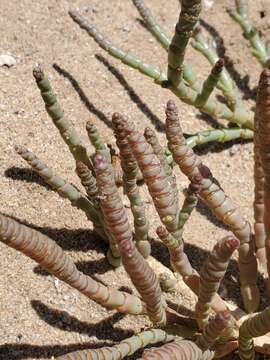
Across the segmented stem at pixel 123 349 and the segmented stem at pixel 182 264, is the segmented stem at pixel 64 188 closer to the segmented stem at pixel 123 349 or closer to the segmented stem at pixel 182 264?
the segmented stem at pixel 182 264

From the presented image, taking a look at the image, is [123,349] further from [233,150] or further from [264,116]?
[233,150]

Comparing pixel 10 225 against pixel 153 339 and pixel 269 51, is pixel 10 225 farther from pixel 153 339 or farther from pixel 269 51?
pixel 269 51

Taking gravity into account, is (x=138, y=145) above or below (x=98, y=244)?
above

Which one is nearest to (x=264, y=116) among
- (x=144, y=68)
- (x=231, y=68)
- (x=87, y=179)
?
(x=87, y=179)

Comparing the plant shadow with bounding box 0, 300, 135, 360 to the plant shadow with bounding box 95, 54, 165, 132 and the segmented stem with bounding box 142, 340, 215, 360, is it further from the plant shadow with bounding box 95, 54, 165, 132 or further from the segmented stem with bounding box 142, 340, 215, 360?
the plant shadow with bounding box 95, 54, 165, 132

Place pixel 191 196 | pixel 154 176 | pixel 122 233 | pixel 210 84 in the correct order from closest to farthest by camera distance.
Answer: pixel 122 233 < pixel 154 176 < pixel 191 196 < pixel 210 84

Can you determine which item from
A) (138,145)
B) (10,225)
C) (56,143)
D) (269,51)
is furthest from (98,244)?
(269,51)

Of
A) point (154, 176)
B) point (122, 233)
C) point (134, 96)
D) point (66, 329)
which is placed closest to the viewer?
point (122, 233)

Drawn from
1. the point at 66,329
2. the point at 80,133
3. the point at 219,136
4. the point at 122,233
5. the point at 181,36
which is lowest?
the point at 66,329

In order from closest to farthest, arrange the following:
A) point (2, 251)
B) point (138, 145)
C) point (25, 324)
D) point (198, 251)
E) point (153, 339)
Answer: point (138, 145) → point (153, 339) → point (25, 324) → point (2, 251) → point (198, 251)
